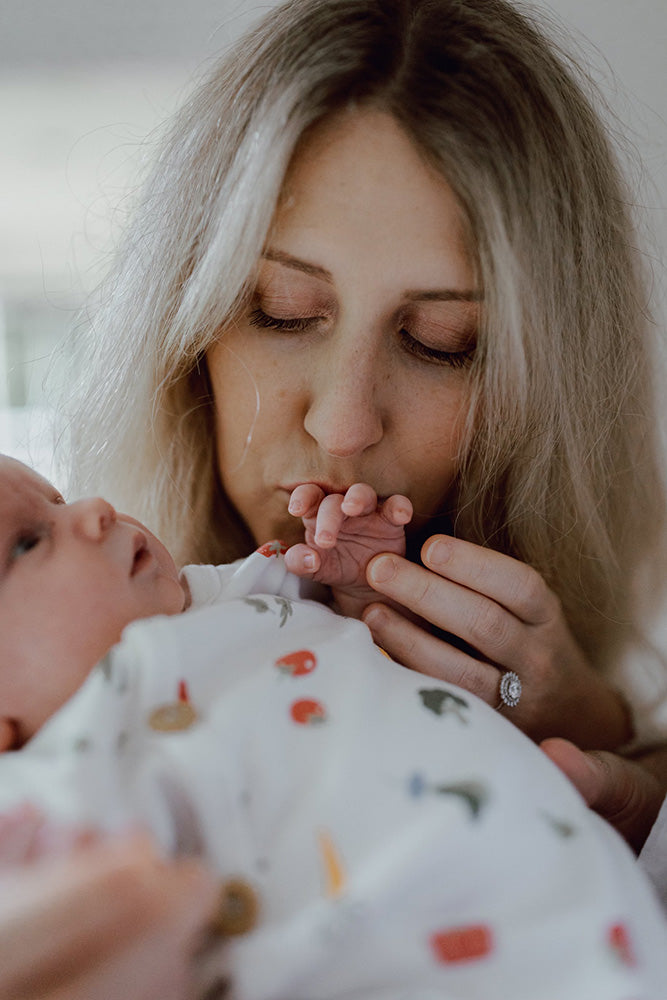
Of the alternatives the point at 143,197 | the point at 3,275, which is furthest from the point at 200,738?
the point at 3,275

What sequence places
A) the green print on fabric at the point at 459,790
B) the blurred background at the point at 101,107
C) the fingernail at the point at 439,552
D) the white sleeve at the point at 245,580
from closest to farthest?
the green print on fabric at the point at 459,790
the white sleeve at the point at 245,580
the fingernail at the point at 439,552
the blurred background at the point at 101,107

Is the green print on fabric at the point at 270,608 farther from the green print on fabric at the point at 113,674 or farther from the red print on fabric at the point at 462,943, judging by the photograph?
the red print on fabric at the point at 462,943

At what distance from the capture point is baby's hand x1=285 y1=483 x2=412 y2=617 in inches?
44.4

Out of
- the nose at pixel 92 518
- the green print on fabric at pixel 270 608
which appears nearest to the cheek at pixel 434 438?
the green print on fabric at pixel 270 608

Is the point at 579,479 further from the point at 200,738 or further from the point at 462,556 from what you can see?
the point at 200,738

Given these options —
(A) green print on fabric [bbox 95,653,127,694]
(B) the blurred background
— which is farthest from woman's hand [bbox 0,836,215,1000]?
(B) the blurred background

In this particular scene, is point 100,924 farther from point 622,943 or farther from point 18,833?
point 622,943

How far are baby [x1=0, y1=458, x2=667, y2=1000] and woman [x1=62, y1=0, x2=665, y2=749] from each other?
343mm

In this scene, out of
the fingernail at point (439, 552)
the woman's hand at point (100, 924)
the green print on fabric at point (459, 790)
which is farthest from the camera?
the fingernail at point (439, 552)

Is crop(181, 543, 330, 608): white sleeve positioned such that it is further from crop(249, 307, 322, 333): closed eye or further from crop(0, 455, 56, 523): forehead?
crop(249, 307, 322, 333): closed eye

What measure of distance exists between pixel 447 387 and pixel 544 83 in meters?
0.41

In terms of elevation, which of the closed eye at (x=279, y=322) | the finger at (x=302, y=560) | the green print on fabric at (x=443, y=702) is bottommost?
the finger at (x=302, y=560)

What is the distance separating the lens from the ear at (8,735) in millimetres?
817

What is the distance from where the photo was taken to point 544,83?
45.9 inches
